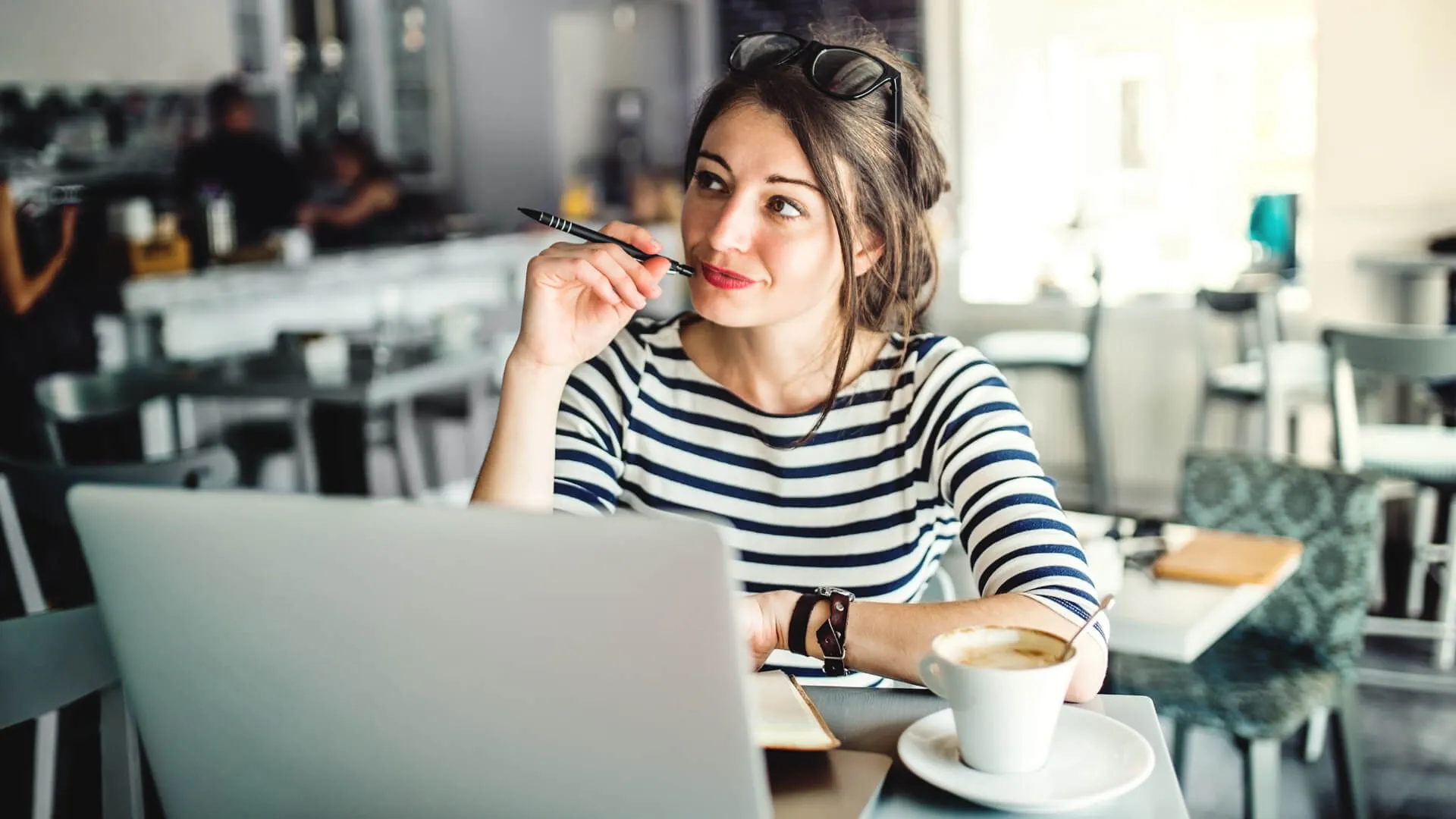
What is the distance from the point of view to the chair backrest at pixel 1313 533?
83.7 inches

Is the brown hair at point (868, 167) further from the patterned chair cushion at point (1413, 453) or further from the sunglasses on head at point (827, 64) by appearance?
the patterned chair cushion at point (1413, 453)

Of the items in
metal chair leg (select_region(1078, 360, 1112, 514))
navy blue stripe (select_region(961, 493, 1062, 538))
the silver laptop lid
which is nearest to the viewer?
the silver laptop lid

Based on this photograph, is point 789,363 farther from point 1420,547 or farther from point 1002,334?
point 1002,334

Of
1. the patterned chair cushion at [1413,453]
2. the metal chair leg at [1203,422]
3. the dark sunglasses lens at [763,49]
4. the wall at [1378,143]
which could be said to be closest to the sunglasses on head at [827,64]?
the dark sunglasses lens at [763,49]

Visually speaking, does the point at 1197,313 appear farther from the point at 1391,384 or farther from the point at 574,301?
the point at 574,301

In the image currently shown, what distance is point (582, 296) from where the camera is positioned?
137cm

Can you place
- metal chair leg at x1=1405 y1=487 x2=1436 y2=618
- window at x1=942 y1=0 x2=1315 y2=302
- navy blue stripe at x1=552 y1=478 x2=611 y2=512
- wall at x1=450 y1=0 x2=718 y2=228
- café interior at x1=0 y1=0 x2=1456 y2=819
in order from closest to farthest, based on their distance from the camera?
navy blue stripe at x1=552 y1=478 x2=611 y2=512, café interior at x1=0 y1=0 x2=1456 y2=819, metal chair leg at x1=1405 y1=487 x2=1436 y2=618, window at x1=942 y1=0 x2=1315 y2=302, wall at x1=450 y1=0 x2=718 y2=228

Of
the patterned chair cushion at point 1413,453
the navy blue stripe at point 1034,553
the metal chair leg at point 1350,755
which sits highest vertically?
the navy blue stripe at point 1034,553

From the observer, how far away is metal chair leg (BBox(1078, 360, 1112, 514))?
4598 millimetres

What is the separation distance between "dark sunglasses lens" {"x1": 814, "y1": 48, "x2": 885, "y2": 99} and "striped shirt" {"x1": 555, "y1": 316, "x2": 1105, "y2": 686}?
0.97ft

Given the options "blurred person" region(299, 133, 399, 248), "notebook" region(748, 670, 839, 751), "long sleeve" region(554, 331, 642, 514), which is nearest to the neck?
"long sleeve" region(554, 331, 642, 514)

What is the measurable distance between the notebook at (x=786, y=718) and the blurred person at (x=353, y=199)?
16.8 ft

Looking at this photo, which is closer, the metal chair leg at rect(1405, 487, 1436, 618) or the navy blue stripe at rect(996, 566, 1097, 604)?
the navy blue stripe at rect(996, 566, 1097, 604)

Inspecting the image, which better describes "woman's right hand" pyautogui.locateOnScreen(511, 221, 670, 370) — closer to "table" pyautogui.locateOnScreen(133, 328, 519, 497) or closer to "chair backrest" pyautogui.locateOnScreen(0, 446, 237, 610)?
"chair backrest" pyautogui.locateOnScreen(0, 446, 237, 610)
